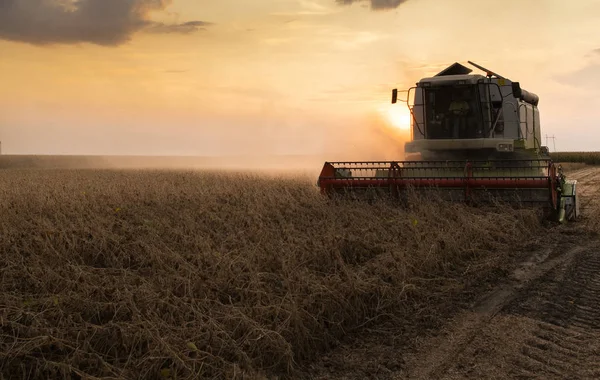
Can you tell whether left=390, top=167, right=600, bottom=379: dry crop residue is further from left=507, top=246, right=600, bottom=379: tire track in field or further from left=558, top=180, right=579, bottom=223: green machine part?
left=558, top=180, right=579, bottom=223: green machine part

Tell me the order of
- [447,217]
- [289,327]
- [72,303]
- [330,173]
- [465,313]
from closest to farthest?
[289,327]
[72,303]
[465,313]
[447,217]
[330,173]

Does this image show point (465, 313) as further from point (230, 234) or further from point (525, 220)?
point (525, 220)

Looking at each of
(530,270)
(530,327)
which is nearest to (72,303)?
(530,327)

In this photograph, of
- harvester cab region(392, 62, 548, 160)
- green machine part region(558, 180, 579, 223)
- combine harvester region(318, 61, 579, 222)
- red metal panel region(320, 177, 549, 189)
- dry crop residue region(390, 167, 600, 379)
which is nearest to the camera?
dry crop residue region(390, 167, 600, 379)

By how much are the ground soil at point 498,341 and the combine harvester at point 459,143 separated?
5351 millimetres

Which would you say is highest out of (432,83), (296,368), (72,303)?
(432,83)

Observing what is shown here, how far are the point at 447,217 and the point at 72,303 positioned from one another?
273 inches

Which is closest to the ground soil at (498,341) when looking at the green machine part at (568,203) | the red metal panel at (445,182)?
the red metal panel at (445,182)

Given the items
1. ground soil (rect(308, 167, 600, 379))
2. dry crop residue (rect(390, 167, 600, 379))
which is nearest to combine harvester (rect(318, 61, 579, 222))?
dry crop residue (rect(390, 167, 600, 379))

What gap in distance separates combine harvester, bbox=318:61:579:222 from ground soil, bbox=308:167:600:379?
5.35 m

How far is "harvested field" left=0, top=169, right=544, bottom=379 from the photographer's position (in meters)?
4.19

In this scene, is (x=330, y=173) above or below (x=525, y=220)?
above

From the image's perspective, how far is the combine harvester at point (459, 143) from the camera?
12.0 metres

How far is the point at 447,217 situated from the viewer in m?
10.1
